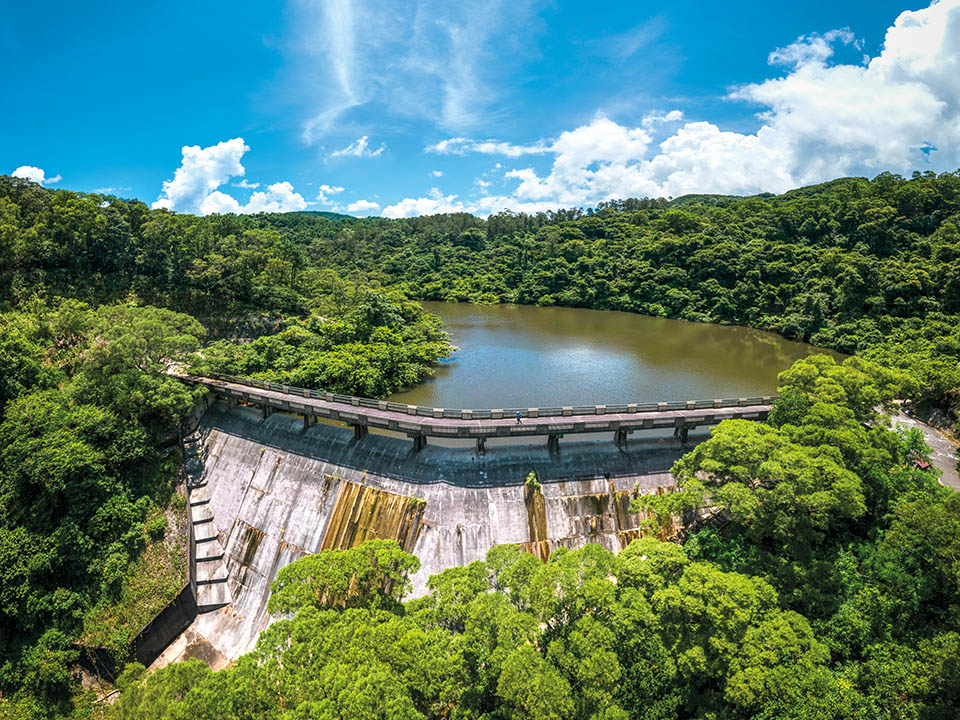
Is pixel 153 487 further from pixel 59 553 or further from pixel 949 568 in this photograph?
pixel 949 568

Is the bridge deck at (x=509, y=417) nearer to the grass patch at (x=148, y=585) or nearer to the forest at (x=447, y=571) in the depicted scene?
the forest at (x=447, y=571)

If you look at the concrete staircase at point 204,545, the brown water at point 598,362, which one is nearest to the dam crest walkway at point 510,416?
the concrete staircase at point 204,545

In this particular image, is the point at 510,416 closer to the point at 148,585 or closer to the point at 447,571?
the point at 447,571

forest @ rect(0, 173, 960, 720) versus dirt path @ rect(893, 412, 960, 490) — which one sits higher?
forest @ rect(0, 173, 960, 720)

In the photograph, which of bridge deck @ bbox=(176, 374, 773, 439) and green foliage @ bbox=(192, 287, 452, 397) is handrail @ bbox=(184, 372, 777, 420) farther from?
green foliage @ bbox=(192, 287, 452, 397)

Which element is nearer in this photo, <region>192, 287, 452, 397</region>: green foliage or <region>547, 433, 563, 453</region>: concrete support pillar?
<region>547, 433, 563, 453</region>: concrete support pillar

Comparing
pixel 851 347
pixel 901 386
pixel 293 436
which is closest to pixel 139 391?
pixel 293 436

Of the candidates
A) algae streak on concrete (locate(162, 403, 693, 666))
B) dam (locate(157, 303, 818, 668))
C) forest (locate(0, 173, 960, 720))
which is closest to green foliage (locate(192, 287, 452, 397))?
forest (locate(0, 173, 960, 720))
